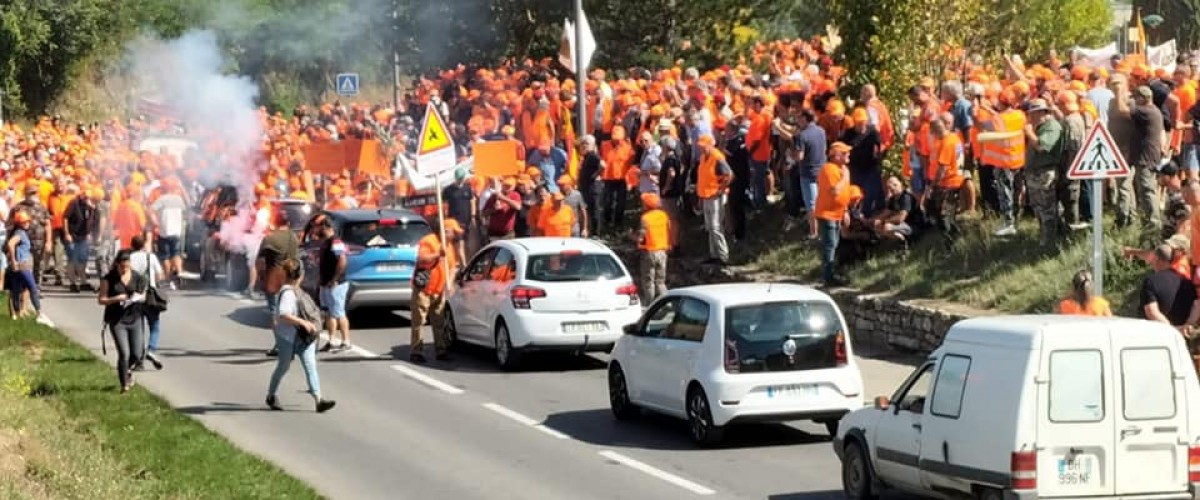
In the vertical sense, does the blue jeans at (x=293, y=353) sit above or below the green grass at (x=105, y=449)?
above

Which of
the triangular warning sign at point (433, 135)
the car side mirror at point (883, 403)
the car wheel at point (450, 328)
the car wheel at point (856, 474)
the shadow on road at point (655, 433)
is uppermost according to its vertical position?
the triangular warning sign at point (433, 135)

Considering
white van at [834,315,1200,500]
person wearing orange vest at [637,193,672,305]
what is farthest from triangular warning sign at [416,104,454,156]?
white van at [834,315,1200,500]

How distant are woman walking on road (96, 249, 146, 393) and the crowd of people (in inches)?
1.0

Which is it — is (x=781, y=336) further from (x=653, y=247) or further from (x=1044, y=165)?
(x=653, y=247)

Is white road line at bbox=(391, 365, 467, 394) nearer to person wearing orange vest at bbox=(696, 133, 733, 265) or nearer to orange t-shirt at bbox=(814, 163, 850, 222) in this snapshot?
orange t-shirt at bbox=(814, 163, 850, 222)

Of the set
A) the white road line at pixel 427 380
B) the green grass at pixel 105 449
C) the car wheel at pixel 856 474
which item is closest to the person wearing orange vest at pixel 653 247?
the white road line at pixel 427 380

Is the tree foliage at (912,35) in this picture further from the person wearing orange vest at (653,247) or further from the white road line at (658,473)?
the white road line at (658,473)

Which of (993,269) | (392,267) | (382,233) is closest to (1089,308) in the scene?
(993,269)

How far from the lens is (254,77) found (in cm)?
5444

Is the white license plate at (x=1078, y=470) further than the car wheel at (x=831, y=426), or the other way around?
the car wheel at (x=831, y=426)

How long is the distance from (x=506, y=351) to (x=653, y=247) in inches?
139

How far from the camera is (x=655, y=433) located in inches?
763

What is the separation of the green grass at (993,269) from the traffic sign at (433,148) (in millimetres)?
4602

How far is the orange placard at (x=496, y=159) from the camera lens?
32031 millimetres
